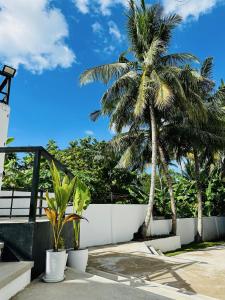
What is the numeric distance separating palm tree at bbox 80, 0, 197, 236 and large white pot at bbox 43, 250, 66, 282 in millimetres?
9807

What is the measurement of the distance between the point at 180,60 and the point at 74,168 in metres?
9.63

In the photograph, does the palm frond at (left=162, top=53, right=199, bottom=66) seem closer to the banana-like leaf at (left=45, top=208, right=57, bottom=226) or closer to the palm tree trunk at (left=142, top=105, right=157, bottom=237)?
the palm tree trunk at (left=142, top=105, right=157, bottom=237)

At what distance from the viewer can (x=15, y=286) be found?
2887mm

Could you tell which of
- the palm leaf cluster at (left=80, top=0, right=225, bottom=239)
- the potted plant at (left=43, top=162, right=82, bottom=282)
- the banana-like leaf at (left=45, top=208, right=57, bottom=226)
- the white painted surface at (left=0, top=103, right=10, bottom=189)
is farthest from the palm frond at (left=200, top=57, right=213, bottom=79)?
the banana-like leaf at (left=45, top=208, right=57, bottom=226)

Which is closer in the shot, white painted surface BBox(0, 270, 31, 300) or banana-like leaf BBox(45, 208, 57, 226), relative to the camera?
white painted surface BBox(0, 270, 31, 300)

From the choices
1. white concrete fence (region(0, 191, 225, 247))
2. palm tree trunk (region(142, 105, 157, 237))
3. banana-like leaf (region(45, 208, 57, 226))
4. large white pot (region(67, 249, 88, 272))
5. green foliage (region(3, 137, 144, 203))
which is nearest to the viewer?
banana-like leaf (region(45, 208, 57, 226))

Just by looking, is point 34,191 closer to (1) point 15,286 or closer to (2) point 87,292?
(1) point 15,286

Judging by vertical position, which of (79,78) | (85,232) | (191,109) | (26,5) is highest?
(79,78)

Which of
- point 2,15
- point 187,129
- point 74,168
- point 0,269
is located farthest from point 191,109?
point 0,269

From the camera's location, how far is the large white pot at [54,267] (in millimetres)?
3365

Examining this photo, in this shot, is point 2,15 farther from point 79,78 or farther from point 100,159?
point 100,159

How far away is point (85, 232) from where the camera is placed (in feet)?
32.9

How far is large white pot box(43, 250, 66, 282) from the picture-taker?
3.36 meters

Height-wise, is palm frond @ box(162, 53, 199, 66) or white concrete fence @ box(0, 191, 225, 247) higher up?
palm frond @ box(162, 53, 199, 66)
